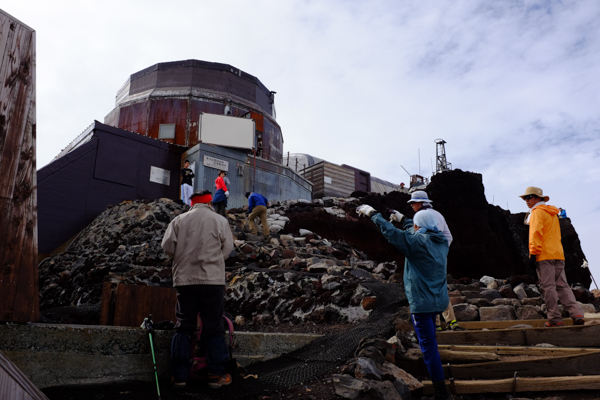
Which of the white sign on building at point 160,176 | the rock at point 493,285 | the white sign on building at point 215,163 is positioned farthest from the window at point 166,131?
the rock at point 493,285

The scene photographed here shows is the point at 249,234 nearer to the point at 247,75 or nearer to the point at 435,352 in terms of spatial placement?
the point at 435,352

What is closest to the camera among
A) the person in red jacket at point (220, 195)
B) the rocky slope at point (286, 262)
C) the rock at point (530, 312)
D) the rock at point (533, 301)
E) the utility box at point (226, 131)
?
the rock at point (530, 312)

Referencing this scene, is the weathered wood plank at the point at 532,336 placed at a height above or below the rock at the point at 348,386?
above

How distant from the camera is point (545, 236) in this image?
580cm

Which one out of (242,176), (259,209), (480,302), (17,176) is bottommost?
(480,302)

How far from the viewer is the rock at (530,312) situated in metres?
6.09

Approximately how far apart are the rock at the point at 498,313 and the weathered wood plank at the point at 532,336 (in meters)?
1.11

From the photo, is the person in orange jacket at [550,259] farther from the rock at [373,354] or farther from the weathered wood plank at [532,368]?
the rock at [373,354]

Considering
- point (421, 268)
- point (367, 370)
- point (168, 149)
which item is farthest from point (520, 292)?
point (168, 149)

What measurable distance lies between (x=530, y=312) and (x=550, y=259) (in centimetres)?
96

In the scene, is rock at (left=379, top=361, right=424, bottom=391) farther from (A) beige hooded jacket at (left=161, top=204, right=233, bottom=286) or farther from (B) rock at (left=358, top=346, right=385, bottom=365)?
(A) beige hooded jacket at (left=161, top=204, right=233, bottom=286)

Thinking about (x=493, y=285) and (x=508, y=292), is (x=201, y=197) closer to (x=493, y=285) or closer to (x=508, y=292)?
(x=508, y=292)

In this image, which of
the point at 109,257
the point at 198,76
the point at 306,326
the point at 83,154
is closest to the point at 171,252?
the point at 306,326

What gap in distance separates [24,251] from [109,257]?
27.4ft
